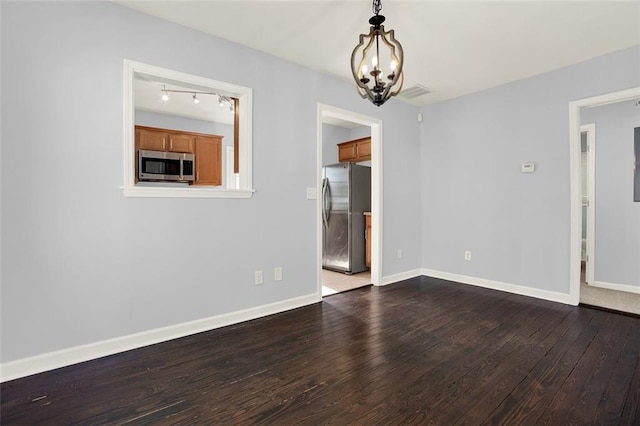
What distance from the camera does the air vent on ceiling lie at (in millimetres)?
4035

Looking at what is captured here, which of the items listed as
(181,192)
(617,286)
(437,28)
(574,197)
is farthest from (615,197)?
(181,192)

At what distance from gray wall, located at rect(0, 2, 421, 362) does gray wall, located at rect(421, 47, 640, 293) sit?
98.3 inches

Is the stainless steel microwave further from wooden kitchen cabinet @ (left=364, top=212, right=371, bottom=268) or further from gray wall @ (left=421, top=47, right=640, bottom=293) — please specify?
gray wall @ (left=421, top=47, right=640, bottom=293)

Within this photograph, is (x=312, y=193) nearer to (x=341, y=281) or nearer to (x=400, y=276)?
(x=341, y=281)

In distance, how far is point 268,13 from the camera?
8.25ft

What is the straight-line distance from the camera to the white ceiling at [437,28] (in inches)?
Answer: 94.9

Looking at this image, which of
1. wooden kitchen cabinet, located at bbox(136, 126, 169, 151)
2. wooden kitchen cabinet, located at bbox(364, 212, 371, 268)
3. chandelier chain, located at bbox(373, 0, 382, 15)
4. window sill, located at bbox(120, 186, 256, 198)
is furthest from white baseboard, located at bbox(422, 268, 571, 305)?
wooden kitchen cabinet, located at bbox(136, 126, 169, 151)

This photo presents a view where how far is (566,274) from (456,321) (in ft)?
5.07

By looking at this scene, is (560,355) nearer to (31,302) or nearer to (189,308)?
(189,308)

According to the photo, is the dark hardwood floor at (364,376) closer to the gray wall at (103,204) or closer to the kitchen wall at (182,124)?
the gray wall at (103,204)

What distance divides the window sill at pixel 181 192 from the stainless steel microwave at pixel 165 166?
270 centimetres

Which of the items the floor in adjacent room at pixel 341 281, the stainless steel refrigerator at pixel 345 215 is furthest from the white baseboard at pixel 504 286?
the stainless steel refrigerator at pixel 345 215

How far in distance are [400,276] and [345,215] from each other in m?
1.24

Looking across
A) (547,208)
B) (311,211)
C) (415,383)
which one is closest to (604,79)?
(547,208)
